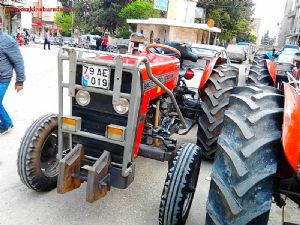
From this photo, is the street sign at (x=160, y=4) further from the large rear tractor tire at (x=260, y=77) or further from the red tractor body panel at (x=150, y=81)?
the red tractor body panel at (x=150, y=81)

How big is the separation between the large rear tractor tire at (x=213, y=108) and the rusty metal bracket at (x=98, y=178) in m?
2.06

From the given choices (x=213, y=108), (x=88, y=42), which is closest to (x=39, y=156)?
(x=213, y=108)

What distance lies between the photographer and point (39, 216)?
10.7 feet

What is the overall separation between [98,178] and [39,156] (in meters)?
0.95

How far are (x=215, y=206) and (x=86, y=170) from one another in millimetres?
1460

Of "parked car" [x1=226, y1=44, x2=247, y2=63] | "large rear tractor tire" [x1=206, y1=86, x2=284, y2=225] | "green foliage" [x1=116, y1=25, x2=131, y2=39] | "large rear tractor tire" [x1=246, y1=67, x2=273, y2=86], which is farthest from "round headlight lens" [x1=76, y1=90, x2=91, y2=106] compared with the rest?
"green foliage" [x1=116, y1=25, x2=131, y2=39]

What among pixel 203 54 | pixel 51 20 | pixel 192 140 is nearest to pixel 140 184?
pixel 192 140

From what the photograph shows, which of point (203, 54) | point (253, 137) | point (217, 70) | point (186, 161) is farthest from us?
point (203, 54)

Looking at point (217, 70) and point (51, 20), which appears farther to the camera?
point (51, 20)

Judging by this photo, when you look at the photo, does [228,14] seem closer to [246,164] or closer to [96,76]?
[96,76]

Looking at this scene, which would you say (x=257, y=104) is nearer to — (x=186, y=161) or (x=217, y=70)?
(x=186, y=161)

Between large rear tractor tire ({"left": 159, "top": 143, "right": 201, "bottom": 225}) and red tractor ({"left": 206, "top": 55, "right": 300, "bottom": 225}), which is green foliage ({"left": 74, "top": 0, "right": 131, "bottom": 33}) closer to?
large rear tractor tire ({"left": 159, "top": 143, "right": 201, "bottom": 225})

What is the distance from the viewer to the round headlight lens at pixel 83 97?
316 centimetres

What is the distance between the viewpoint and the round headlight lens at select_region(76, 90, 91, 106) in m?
3.16
